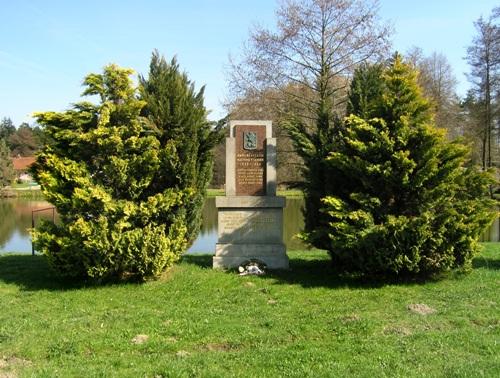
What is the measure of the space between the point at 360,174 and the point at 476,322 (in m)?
3.21

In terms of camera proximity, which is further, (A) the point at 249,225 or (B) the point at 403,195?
(A) the point at 249,225

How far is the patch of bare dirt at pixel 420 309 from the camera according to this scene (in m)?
6.80

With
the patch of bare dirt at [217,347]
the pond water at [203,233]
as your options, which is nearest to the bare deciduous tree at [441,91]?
the pond water at [203,233]

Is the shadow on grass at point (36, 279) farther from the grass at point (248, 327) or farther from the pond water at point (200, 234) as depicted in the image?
the pond water at point (200, 234)

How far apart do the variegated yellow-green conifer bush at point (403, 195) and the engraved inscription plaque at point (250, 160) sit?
5.91 ft

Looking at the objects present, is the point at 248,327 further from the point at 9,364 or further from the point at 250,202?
the point at 250,202

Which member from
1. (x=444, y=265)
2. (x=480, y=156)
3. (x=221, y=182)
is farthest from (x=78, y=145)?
(x=221, y=182)

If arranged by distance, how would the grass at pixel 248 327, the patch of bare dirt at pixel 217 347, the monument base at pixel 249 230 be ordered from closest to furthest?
the grass at pixel 248 327, the patch of bare dirt at pixel 217 347, the monument base at pixel 249 230

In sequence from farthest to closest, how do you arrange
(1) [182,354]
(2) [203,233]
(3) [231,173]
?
(2) [203,233]
(3) [231,173]
(1) [182,354]

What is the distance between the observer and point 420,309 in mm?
6910

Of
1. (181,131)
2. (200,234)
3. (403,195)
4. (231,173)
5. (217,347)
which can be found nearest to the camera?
(217,347)

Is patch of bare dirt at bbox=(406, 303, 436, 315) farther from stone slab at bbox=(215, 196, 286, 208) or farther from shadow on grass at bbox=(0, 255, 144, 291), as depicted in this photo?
shadow on grass at bbox=(0, 255, 144, 291)

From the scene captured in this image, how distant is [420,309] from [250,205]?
4.29 meters

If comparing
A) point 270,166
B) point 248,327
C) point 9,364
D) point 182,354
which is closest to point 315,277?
point 270,166
